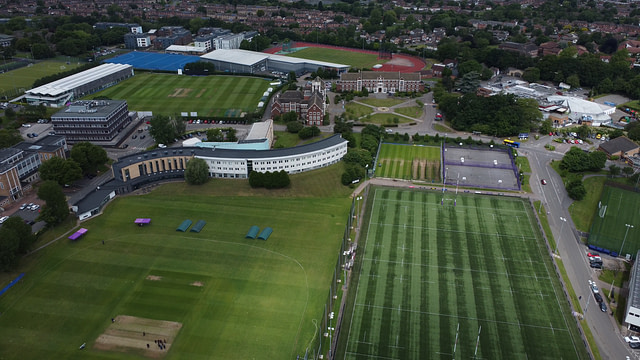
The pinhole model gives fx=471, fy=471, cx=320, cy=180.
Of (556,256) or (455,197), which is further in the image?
(455,197)

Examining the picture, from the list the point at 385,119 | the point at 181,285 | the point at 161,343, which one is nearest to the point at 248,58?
the point at 385,119

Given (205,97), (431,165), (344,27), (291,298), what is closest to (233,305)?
(291,298)

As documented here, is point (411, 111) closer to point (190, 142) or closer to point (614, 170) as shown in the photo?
point (614, 170)

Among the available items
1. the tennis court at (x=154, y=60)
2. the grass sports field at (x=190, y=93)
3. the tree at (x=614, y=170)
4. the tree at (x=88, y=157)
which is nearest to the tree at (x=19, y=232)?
the tree at (x=88, y=157)

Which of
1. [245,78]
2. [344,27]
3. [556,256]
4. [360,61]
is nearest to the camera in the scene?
[556,256]

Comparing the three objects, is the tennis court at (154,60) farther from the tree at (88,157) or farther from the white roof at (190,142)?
the tree at (88,157)

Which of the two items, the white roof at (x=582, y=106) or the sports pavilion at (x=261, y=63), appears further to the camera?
the sports pavilion at (x=261, y=63)

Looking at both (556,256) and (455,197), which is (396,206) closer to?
(455,197)
